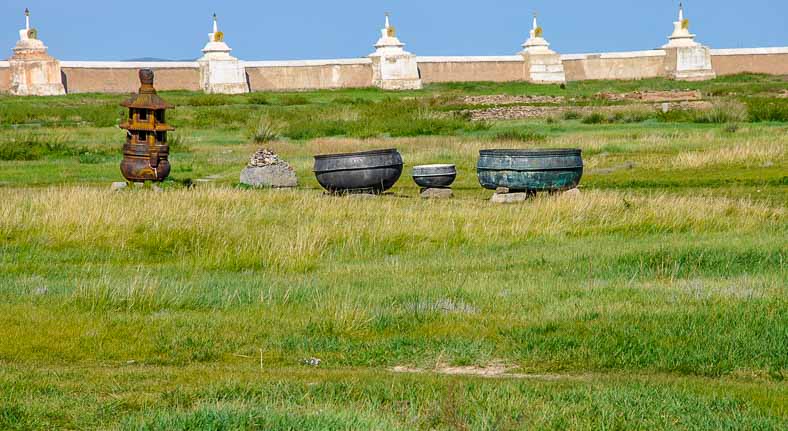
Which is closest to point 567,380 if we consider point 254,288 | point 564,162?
point 254,288


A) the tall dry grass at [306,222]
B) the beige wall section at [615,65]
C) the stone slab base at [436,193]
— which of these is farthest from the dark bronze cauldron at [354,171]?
the beige wall section at [615,65]

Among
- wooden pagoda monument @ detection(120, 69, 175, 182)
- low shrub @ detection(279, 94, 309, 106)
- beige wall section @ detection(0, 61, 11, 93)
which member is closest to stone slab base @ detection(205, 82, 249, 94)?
low shrub @ detection(279, 94, 309, 106)

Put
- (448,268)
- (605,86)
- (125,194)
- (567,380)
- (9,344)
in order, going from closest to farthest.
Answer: (567,380) → (9,344) → (448,268) → (125,194) → (605,86)

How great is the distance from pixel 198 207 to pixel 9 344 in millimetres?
7333

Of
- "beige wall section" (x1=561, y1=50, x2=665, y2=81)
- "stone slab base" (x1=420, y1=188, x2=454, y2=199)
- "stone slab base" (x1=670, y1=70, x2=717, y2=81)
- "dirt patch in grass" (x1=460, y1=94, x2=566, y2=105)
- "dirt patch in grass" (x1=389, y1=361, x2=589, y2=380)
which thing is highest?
"beige wall section" (x1=561, y1=50, x2=665, y2=81)

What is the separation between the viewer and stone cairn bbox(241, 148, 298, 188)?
70.0 ft

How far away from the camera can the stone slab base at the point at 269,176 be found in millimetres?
21297

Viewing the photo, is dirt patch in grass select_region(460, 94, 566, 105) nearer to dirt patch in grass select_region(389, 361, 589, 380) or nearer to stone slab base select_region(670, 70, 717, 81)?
stone slab base select_region(670, 70, 717, 81)

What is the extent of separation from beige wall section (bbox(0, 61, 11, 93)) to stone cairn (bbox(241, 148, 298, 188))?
43.7 m

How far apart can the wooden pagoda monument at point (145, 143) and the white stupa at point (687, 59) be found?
5761 centimetres

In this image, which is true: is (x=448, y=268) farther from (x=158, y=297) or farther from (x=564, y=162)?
(x=564, y=162)

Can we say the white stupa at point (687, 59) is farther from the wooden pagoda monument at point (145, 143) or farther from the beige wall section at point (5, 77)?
the wooden pagoda monument at point (145, 143)

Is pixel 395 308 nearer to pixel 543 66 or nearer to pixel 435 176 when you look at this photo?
pixel 435 176

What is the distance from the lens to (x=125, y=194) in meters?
18.3
